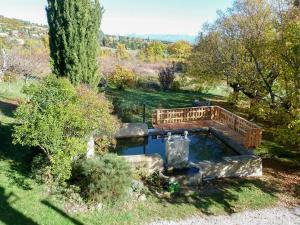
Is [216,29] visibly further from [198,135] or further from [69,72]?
Answer: [69,72]

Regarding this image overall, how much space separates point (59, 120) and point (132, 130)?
7.04 meters

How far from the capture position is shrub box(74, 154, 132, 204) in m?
11.0

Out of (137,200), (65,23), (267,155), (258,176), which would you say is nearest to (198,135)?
(267,155)

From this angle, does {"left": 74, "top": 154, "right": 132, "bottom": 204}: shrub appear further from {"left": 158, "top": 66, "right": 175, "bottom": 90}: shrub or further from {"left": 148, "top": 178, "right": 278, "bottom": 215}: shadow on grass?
{"left": 158, "top": 66, "right": 175, "bottom": 90}: shrub

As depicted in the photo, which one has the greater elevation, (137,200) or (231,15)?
(231,15)

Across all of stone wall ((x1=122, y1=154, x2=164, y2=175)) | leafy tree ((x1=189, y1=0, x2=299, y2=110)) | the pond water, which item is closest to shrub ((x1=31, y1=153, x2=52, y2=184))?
stone wall ((x1=122, y1=154, x2=164, y2=175))

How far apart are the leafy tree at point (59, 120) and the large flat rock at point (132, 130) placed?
5104mm

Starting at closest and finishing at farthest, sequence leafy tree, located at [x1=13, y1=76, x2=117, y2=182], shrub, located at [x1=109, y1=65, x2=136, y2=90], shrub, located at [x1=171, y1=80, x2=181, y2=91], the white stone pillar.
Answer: leafy tree, located at [x1=13, y1=76, x2=117, y2=182] → the white stone pillar → shrub, located at [x1=109, y1=65, x2=136, y2=90] → shrub, located at [x1=171, y1=80, x2=181, y2=91]

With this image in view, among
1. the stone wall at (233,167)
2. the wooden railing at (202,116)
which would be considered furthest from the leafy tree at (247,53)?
the stone wall at (233,167)

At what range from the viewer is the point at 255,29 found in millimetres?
18719

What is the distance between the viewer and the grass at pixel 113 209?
1027cm

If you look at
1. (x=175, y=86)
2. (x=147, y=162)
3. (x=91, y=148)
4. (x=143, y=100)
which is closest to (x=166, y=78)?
(x=175, y=86)

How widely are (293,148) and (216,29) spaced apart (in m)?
10.2

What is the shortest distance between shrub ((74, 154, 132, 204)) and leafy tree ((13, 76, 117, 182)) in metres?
0.62
